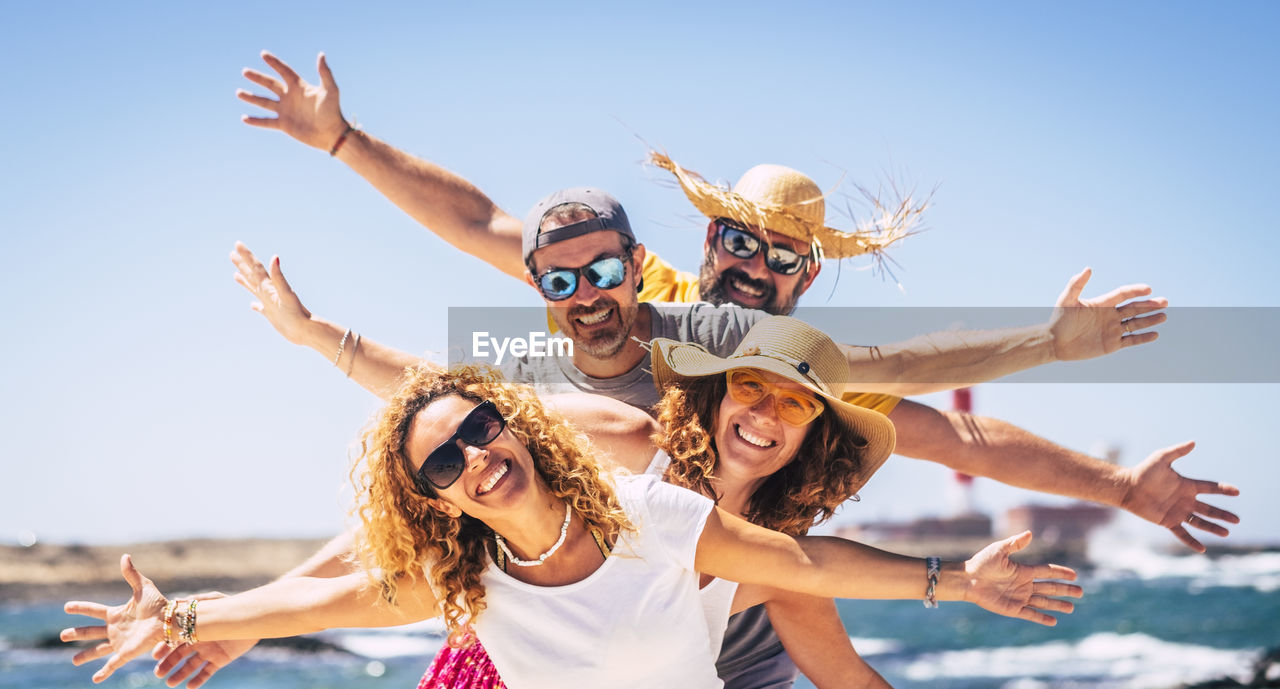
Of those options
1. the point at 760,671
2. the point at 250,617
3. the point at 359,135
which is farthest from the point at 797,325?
the point at 359,135

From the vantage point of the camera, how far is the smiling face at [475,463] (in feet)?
9.64

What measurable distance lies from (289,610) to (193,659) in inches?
A: 29.8

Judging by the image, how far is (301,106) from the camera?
538cm

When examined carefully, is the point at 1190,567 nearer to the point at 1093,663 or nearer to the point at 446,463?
the point at 1093,663

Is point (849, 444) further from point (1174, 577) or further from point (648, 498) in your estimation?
point (1174, 577)

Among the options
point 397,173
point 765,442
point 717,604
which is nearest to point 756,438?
point 765,442

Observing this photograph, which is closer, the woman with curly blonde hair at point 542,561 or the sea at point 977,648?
the woman with curly blonde hair at point 542,561

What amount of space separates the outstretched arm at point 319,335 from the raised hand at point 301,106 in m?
1.10

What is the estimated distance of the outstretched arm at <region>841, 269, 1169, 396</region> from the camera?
13.9ft

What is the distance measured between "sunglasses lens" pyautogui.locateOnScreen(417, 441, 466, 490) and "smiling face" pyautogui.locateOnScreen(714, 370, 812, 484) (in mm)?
912

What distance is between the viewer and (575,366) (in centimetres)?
423

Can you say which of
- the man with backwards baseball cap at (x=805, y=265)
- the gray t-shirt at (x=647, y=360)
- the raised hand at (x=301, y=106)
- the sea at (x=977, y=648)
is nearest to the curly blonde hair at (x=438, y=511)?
the gray t-shirt at (x=647, y=360)

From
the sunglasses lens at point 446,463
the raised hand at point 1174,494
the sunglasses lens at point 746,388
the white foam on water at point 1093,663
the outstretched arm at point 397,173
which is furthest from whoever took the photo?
the white foam on water at point 1093,663

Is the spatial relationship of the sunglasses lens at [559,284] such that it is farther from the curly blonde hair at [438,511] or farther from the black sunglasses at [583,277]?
the curly blonde hair at [438,511]
